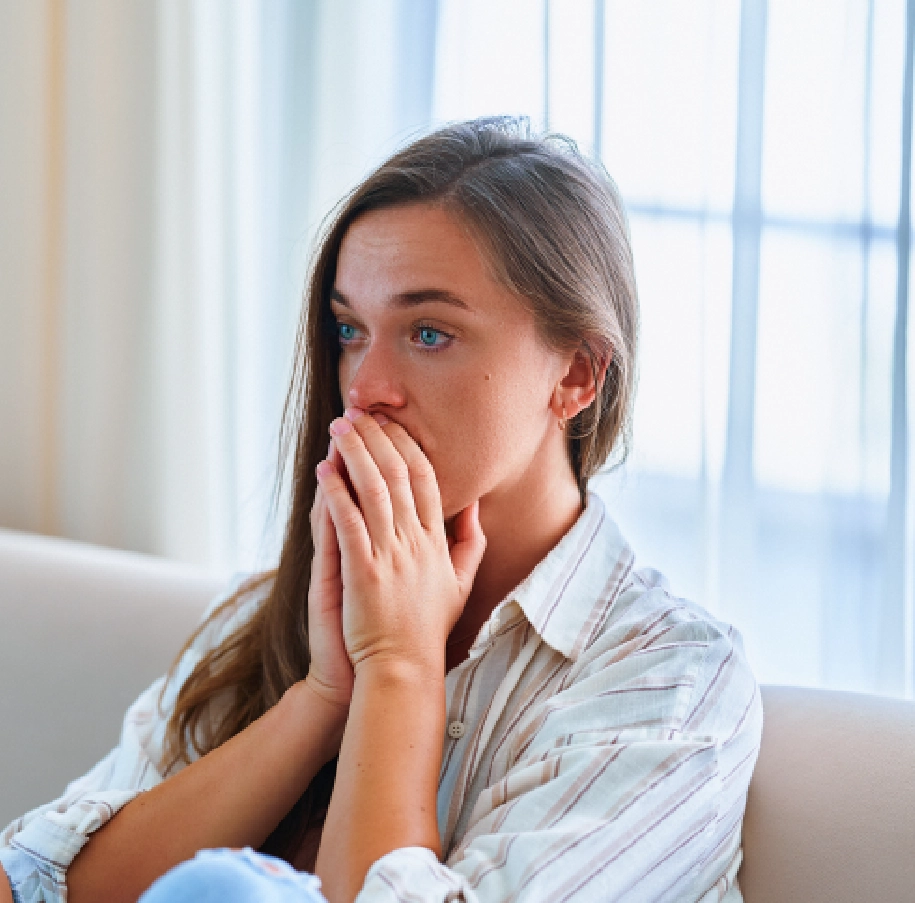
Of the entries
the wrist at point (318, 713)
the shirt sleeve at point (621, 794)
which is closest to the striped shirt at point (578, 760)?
the shirt sleeve at point (621, 794)

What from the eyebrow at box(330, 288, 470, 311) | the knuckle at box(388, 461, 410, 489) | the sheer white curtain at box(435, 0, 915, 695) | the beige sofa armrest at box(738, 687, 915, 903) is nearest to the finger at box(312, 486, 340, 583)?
the knuckle at box(388, 461, 410, 489)

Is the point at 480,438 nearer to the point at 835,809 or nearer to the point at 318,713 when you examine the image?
the point at 318,713

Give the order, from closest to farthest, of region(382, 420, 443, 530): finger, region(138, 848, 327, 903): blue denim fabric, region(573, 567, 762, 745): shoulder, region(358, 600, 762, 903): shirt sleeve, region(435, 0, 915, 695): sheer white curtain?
region(138, 848, 327, 903): blue denim fabric, region(358, 600, 762, 903): shirt sleeve, region(573, 567, 762, 745): shoulder, region(382, 420, 443, 530): finger, region(435, 0, 915, 695): sheer white curtain

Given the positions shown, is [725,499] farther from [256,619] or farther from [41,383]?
[41,383]

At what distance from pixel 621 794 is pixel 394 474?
360 mm

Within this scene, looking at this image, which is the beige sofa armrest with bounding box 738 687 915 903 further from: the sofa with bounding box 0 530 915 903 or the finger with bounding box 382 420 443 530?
the finger with bounding box 382 420 443 530

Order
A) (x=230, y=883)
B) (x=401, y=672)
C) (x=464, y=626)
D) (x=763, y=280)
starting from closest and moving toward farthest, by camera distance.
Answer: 1. (x=230, y=883)
2. (x=401, y=672)
3. (x=464, y=626)
4. (x=763, y=280)

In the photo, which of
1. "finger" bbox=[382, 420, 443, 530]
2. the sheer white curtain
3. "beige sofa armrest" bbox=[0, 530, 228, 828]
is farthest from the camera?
the sheer white curtain

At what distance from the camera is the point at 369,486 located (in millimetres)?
1089

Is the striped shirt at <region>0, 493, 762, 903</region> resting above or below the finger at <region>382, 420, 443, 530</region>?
below

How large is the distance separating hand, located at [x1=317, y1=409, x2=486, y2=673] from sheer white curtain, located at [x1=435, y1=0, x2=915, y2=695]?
76 cm

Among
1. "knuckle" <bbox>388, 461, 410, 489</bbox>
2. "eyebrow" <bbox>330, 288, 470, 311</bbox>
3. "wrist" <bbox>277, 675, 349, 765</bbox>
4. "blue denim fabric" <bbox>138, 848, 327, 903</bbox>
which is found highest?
"eyebrow" <bbox>330, 288, 470, 311</bbox>

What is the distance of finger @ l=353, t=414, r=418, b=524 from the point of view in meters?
1.10

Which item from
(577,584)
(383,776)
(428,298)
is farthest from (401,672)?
(428,298)
